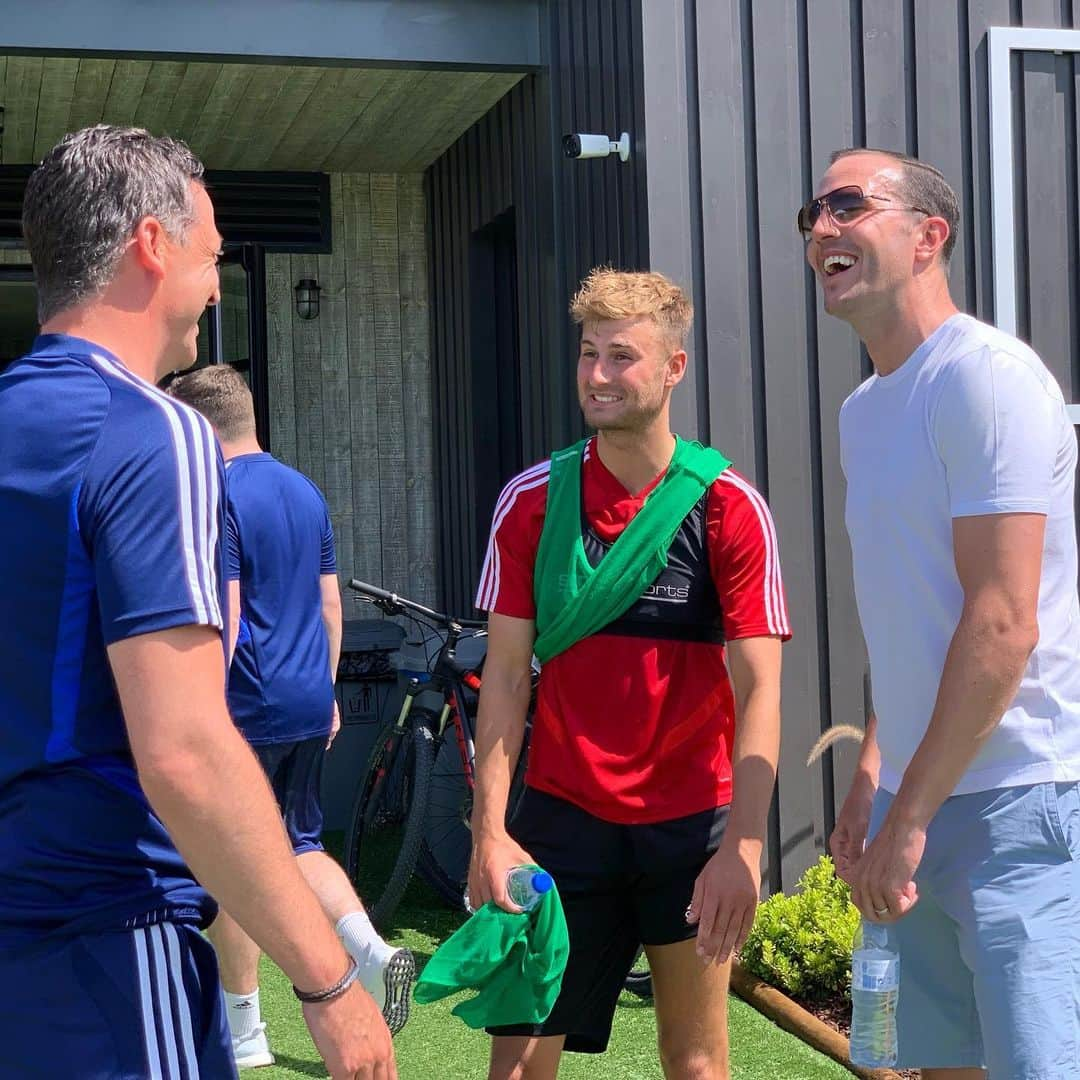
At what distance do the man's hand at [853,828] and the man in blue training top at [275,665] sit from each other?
5.48ft

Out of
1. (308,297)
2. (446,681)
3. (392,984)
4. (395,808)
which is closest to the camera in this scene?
(392,984)

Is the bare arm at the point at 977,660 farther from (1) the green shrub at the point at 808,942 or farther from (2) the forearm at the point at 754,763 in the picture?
(1) the green shrub at the point at 808,942

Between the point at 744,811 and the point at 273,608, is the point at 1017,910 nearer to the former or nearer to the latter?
the point at 744,811

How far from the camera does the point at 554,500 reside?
9.84ft

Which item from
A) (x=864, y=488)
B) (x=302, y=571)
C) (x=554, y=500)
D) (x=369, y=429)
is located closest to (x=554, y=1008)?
(x=554, y=500)

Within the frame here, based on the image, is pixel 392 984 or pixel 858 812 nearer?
pixel 858 812

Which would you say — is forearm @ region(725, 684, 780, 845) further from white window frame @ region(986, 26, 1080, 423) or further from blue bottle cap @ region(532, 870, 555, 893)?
white window frame @ region(986, 26, 1080, 423)

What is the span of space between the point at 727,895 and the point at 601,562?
681 mm

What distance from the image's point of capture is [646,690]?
2.88 metres

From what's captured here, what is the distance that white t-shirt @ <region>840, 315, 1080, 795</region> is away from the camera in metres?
2.27

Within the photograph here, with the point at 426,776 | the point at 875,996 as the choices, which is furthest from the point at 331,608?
the point at 875,996

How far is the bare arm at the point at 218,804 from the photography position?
165 cm

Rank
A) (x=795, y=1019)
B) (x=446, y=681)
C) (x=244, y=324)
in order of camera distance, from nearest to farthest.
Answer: (x=795, y=1019) < (x=446, y=681) < (x=244, y=324)

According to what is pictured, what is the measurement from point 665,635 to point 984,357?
89 cm
